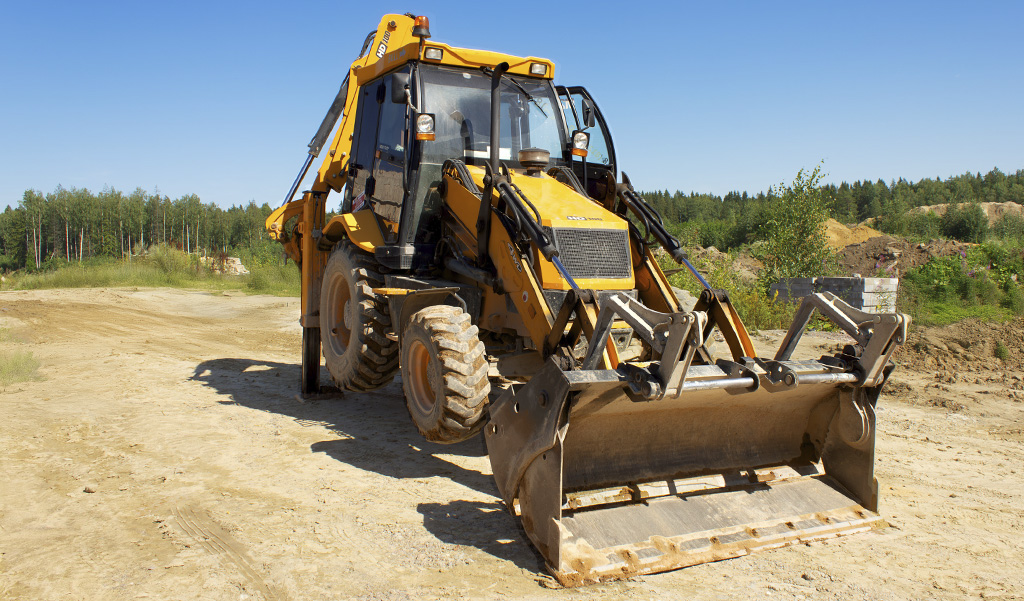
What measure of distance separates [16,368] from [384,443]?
18.3ft

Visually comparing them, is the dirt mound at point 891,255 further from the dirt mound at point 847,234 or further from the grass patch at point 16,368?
the grass patch at point 16,368

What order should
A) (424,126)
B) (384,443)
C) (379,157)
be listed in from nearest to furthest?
(424,126) → (384,443) → (379,157)

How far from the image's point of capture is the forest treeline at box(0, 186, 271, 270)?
50.3 metres

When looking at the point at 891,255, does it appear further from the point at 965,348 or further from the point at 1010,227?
the point at 1010,227

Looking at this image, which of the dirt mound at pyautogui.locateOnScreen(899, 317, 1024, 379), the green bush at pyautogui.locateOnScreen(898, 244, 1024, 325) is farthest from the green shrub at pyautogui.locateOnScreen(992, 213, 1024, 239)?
the dirt mound at pyautogui.locateOnScreen(899, 317, 1024, 379)

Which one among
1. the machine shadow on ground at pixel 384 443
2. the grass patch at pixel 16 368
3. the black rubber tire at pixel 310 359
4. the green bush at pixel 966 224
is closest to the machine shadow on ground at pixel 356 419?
the machine shadow on ground at pixel 384 443

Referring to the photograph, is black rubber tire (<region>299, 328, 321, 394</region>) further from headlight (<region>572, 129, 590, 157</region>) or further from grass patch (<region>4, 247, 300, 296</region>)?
grass patch (<region>4, 247, 300, 296</region>)

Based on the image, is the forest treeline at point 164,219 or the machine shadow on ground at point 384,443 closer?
the machine shadow on ground at point 384,443

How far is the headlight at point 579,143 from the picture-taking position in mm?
6730

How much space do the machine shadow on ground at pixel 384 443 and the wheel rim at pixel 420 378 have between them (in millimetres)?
489

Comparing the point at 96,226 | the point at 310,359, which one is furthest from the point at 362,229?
the point at 96,226

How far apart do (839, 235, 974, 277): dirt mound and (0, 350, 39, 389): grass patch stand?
17433mm

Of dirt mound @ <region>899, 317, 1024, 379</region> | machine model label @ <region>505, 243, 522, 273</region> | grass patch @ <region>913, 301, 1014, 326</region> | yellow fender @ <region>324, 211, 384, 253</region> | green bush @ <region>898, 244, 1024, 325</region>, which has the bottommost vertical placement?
dirt mound @ <region>899, 317, 1024, 379</region>

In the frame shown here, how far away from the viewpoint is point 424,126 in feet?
19.7
